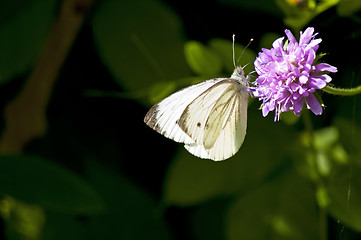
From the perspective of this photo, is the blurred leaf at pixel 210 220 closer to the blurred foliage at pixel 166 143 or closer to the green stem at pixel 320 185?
the blurred foliage at pixel 166 143

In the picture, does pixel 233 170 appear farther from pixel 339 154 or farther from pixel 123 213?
pixel 123 213

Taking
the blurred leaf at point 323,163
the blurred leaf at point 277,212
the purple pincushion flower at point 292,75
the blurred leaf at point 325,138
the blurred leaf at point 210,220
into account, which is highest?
the purple pincushion flower at point 292,75

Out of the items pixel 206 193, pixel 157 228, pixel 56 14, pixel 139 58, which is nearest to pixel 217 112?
pixel 206 193

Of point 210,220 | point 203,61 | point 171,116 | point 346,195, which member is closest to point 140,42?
point 203,61

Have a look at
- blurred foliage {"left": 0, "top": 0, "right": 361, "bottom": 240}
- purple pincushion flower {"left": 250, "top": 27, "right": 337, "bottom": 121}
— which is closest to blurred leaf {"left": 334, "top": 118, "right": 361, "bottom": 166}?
blurred foliage {"left": 0, "top": 0, "right": 361, "bottom": 240}

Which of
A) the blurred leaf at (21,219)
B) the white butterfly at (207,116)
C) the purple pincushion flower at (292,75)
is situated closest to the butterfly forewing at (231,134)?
the white butterfly at (207,116)
